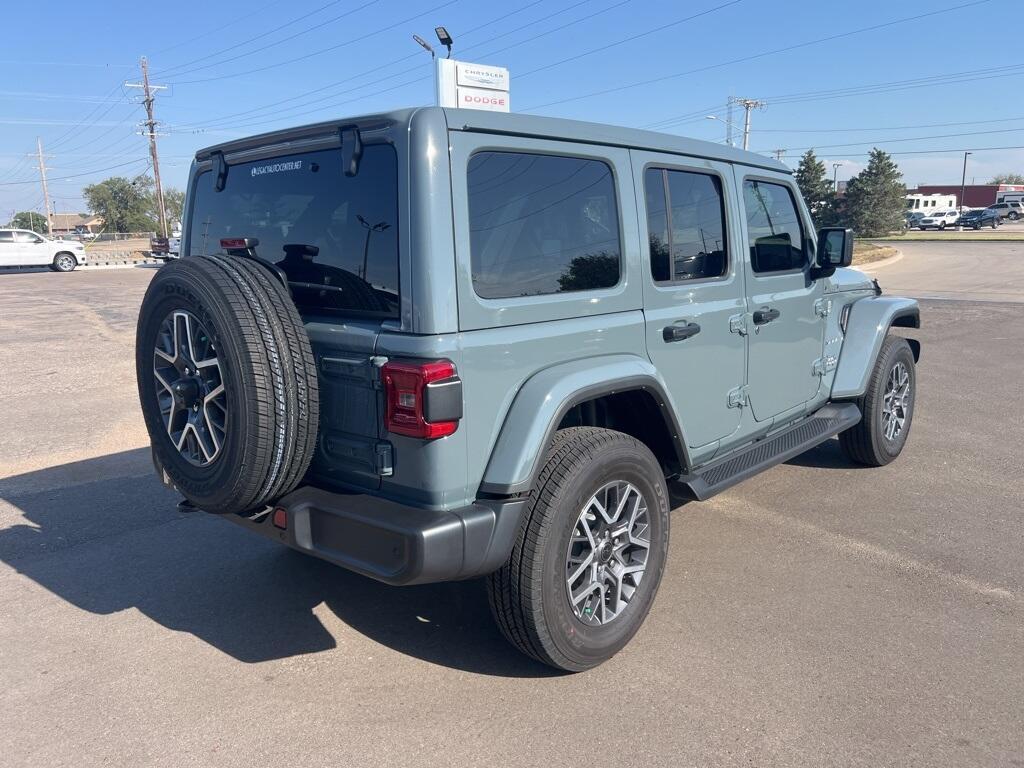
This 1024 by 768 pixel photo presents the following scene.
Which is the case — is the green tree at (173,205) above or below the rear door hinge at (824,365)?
above

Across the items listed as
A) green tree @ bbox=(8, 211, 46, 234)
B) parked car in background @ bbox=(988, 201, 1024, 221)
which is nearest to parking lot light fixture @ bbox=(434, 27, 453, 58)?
parked car in background @ bbox=(988, 201, 1024, 221)

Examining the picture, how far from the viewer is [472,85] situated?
2356 cm

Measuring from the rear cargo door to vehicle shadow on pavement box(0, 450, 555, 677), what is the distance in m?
0.87

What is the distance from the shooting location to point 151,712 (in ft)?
9.52

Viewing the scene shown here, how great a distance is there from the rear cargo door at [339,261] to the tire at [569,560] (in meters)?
0.60

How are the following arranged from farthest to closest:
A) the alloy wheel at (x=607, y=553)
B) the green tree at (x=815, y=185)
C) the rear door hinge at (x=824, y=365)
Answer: the green tree at (x=815, y=185) → the rear door hinge at (x=824, y=365) → the alloy wheel at (x=607, y=553)

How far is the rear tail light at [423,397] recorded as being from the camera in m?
2.58

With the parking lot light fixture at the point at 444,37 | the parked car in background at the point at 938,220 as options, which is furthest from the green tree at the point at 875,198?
the parking lot light fixture at the point at 444,37

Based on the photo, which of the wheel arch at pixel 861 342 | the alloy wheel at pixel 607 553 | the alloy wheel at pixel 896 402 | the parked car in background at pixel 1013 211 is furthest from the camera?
the parked car in background at pixel 1013 211

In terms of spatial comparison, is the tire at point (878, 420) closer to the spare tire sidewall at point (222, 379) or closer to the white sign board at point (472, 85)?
the spare tire sidewall at point (222, 379)

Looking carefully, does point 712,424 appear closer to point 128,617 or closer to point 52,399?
point 128,617

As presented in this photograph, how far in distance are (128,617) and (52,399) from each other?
5.36 m

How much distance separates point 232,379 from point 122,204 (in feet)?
304

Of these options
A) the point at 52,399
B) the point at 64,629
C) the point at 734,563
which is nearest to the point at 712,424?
the point at 734,563
